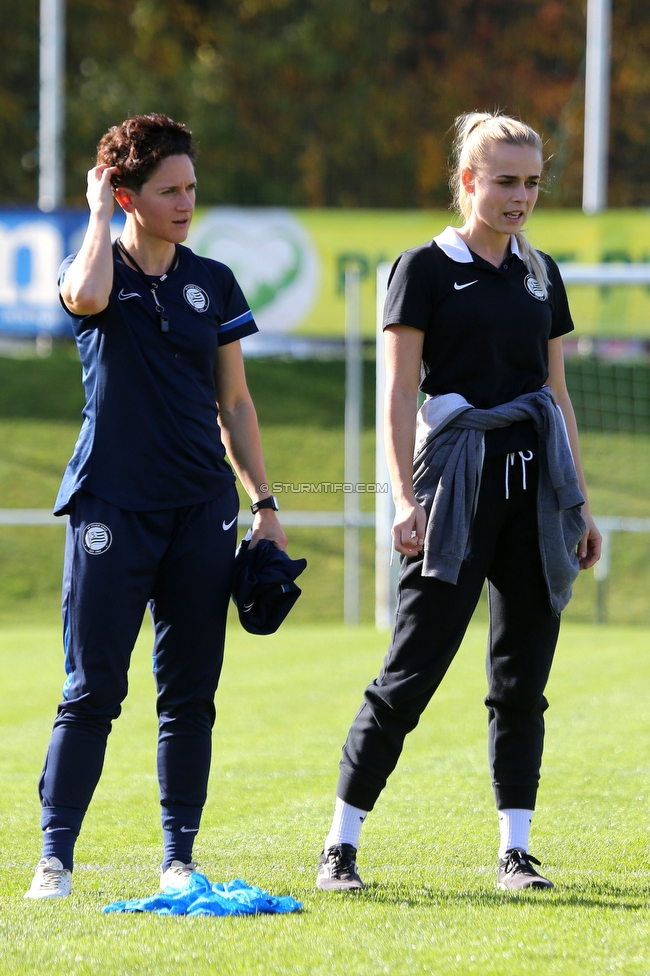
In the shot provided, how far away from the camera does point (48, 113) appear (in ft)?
54.3

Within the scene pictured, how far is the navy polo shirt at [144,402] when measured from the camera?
3.26 metres

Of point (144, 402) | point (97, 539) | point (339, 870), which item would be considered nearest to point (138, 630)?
point (97, 539)

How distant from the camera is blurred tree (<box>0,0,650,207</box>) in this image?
73.0ft

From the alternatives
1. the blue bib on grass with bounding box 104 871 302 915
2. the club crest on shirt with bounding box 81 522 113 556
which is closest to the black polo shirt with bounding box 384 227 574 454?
the club crest on shirt with bounding box 81 522 113 556

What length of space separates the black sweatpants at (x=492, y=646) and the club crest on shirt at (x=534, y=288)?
430mm

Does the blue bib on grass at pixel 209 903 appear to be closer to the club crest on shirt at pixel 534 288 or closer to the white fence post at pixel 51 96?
the club crest on shirt at pixel 534 288

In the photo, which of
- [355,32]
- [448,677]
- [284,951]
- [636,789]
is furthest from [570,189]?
[284,951]

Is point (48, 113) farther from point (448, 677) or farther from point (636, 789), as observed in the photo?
point (636, 789)

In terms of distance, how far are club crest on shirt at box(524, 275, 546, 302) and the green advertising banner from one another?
8.24 m

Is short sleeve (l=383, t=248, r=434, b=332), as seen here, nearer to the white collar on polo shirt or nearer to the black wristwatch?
the white collar on polo shirt

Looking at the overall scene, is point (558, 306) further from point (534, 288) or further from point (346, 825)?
point (346, 825)

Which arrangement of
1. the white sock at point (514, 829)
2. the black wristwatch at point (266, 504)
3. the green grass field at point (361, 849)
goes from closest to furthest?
the green grass field at point (361, 849) → the white sock at point (514, 829) → the black wristwatch at point (266, 504)

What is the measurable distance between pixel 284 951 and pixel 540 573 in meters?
1.18

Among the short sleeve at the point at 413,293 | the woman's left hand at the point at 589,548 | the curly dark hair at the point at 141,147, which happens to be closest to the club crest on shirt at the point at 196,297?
the curly dark hair at the point at 141,147
